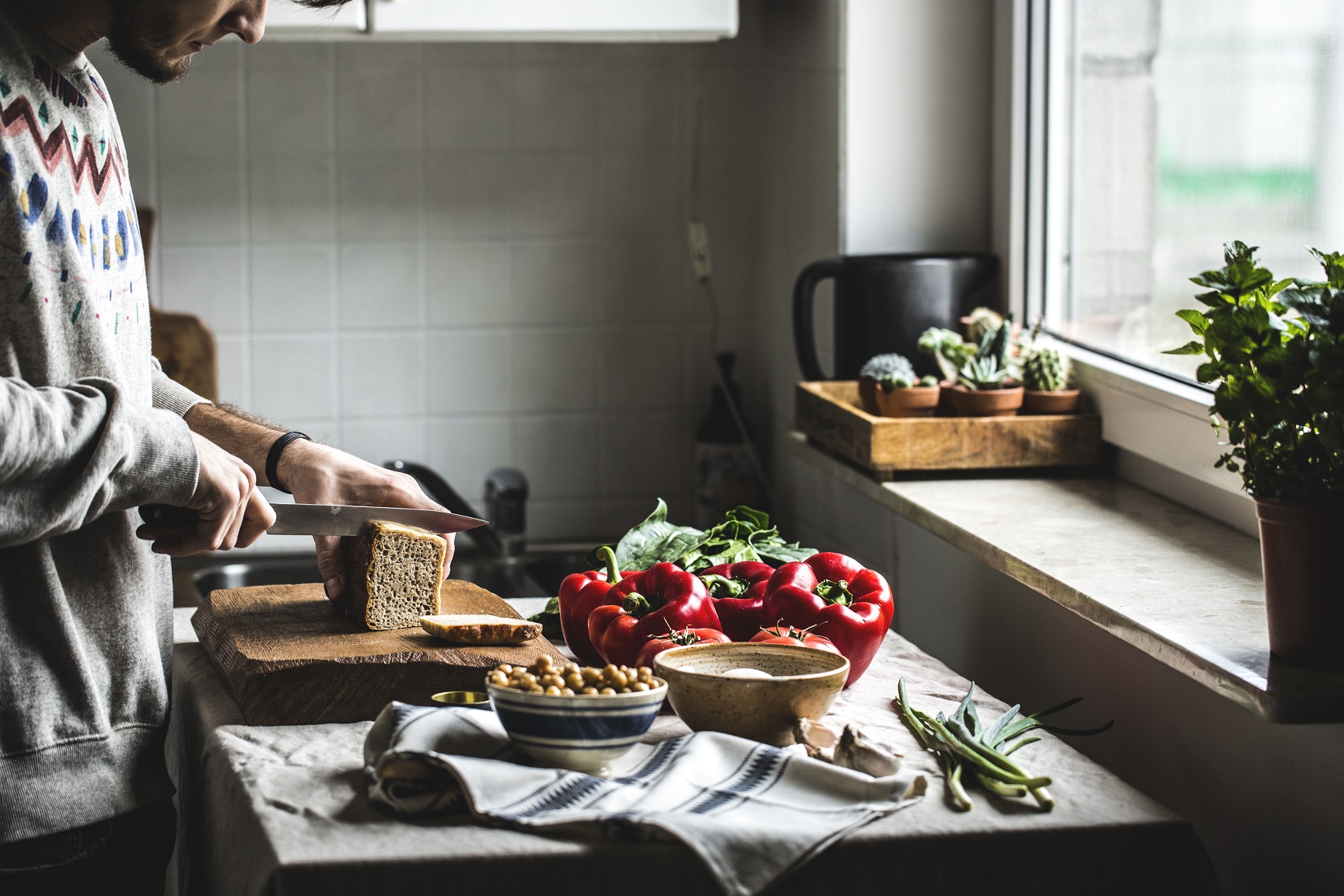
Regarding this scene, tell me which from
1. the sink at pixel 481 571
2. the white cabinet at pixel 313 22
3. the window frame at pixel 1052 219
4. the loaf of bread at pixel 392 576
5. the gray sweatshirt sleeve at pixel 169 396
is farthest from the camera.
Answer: the sink at pixel 481 571

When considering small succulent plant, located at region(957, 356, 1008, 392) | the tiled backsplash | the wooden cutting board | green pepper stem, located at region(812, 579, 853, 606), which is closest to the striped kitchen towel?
the wooden cutting board

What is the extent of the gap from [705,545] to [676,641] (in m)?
0.27

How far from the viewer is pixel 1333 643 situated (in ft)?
3.17

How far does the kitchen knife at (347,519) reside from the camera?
1.17 m

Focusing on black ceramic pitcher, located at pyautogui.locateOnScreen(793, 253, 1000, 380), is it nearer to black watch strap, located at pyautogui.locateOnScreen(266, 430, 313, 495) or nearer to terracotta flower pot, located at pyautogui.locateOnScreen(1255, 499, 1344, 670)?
black watch strap, located at pyautogui.locateOnScreen(266, 430, 313, 495)

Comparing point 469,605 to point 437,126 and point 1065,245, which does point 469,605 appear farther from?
point 437,126

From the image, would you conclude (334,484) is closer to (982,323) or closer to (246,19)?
(246,19)

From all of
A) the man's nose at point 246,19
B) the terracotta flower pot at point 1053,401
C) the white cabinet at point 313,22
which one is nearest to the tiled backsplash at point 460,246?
the white cabinet at point 313,22

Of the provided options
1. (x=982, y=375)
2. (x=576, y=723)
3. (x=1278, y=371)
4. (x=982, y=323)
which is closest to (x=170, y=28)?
(x=576, y=723)

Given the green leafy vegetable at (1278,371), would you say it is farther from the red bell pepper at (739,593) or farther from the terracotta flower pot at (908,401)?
the terracotta flower pot at (908,401)

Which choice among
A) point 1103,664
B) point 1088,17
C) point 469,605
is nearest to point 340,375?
point 469,605

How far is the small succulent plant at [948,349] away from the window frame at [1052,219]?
120mm

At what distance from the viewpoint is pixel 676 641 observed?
114cm

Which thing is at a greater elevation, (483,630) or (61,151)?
(61,151)
